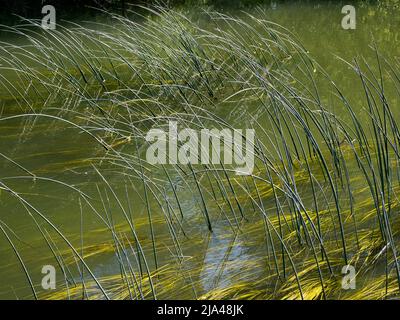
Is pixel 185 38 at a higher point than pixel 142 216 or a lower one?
higher

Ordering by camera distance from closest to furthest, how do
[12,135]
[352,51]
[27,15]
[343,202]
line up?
[343,202] < [12,135] < [352,51] < [27,15]

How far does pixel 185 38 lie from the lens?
14.7 feet

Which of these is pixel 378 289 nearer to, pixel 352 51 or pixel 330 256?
Answer: pixel 330 256

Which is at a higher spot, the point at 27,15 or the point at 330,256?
the point at 27,15

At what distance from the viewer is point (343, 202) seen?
288 cm

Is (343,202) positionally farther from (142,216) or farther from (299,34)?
(299,34)
